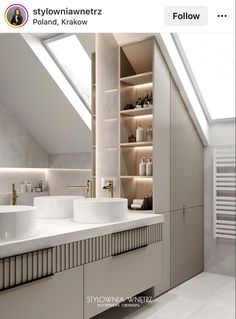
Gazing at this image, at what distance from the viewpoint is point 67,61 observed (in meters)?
2.84

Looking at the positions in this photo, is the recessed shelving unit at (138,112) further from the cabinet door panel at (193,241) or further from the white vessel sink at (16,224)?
the white vessel sink at (16,224)

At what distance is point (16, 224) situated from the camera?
178 centimetres

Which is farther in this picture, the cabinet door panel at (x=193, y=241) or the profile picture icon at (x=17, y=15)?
the cabinet door panel at (x=193, y=241)

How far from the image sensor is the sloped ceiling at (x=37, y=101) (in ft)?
7.87

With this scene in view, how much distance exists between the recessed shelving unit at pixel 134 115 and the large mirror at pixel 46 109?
1.03 ft

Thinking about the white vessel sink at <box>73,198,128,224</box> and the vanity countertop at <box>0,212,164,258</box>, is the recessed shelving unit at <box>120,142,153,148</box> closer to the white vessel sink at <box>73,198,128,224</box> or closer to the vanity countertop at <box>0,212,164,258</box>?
the vanity countertop at <box>0,212,164,258</box>

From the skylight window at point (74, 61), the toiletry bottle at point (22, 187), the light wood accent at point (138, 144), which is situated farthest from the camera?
the light wood accent at point (138, 144)

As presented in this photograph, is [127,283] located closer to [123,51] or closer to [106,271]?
[106,271]

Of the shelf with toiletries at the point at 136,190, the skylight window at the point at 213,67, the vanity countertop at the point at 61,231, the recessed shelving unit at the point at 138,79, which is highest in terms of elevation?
the skylight window at the point at 213,67

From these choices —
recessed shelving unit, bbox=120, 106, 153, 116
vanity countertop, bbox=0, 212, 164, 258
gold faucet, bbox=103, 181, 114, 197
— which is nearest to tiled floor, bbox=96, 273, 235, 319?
vanity countertop, bbox=0, 212, 164, 258

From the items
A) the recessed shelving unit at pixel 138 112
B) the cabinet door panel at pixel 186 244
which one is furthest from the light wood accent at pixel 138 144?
the cabinet door panel at pixel 186 244

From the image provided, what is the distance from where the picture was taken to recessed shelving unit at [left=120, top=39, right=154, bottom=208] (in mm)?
3127

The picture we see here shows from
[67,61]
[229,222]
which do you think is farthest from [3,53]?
[229,222]

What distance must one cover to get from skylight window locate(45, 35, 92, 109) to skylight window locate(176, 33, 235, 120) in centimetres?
92
